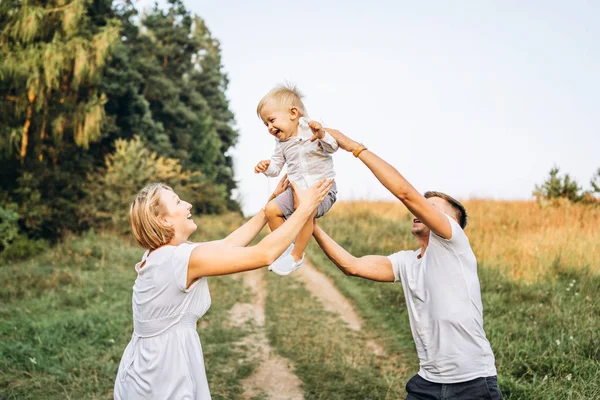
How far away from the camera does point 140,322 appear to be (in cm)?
288

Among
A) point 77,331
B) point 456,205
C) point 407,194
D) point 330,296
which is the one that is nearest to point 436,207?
point 456,205

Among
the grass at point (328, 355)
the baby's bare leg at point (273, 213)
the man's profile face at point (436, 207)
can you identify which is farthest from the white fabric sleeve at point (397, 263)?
the grass at point (328, 355)

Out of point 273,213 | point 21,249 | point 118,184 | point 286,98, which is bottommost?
point 21,249

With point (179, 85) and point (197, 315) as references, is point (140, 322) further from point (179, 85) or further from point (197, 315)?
point (179, 85)

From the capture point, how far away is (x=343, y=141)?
3.21m

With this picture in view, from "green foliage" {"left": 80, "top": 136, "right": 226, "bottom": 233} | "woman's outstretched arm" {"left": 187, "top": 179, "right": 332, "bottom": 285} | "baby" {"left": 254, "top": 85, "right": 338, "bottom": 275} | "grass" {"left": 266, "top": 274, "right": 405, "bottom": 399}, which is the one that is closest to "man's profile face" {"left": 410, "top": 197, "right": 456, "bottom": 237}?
"baby" {"left": 254, "top": 85, "right": 338, "bottom": 275}

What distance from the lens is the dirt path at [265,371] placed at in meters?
5.97

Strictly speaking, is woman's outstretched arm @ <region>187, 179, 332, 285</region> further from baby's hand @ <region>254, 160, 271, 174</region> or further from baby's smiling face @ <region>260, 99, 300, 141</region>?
baby's hand @ <region>254, 160, 271, 174</region>

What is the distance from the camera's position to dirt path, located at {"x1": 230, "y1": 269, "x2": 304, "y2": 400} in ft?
19.6

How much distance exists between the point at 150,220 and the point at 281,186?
1.21 meters

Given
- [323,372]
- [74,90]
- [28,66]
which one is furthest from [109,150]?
[323,372]

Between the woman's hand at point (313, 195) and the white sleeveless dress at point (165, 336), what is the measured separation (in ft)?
2.23

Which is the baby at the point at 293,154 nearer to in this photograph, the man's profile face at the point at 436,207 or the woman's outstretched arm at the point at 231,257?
the man's profile face at the point at 436,207

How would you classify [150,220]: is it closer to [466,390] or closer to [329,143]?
[329,143]
